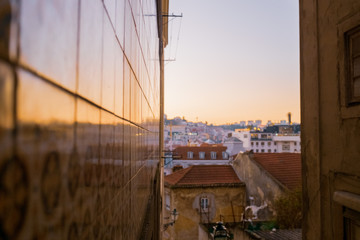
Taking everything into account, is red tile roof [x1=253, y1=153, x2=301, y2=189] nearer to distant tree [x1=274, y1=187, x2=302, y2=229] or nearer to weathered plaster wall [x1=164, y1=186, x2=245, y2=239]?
distant tree [x1=274, y1=187, x2=302, y2=229]

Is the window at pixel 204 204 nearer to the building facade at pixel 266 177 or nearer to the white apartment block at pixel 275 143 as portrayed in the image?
the building facade at pixel 266 177

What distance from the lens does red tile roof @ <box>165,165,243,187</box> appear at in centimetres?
2173

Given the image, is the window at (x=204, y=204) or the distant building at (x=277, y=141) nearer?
the window at (x=204, y=204)

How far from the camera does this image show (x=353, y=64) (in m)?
4.25

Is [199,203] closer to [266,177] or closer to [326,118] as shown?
[266,177]

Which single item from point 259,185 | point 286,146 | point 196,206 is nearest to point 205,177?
point 196,206

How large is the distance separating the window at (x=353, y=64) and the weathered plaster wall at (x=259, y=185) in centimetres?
1581

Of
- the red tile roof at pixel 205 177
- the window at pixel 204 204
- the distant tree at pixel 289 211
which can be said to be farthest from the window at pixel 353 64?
the window at pixel 204 204

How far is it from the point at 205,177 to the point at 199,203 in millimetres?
2772

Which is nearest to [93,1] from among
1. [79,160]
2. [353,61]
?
[79,160]

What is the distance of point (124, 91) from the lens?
2.25 m

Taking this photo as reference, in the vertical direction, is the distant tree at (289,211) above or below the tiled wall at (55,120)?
below

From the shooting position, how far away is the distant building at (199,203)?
20.8 m

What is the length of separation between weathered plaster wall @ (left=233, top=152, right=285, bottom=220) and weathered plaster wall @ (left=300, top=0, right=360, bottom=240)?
47.6 feet
